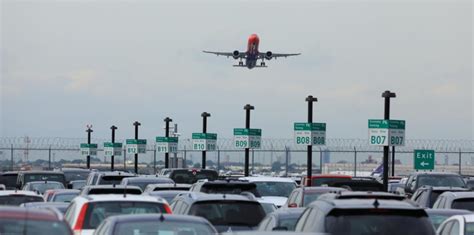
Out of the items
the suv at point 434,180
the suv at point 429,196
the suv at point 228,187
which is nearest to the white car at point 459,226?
the suv at point 228,187

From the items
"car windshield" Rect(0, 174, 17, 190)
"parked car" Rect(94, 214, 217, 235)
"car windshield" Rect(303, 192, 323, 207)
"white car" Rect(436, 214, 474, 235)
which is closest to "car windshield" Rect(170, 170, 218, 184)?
"car windshield" Rect(0, 174, 17, 190)

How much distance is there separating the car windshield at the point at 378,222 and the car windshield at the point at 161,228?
1424 mm

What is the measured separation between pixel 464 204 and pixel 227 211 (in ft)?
19.0

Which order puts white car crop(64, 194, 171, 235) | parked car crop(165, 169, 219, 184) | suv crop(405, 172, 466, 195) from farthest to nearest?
parked car crop(165, 169, 219, 184)
suv crop(405, 172, 466, 195)
white car crop(64, 194, 171, 235)

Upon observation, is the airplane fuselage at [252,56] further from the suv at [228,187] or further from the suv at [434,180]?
the suv at [228,187]

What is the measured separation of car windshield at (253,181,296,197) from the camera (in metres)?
32.0

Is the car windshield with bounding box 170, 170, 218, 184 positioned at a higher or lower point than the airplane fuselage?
lower

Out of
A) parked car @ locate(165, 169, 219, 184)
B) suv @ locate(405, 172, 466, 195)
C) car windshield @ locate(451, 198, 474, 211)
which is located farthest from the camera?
parked car @ locate(165, 169, 219, 184)

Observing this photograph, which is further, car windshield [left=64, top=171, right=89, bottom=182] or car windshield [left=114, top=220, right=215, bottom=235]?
car windshield [left=64, top=171, right=89, bottom=182]

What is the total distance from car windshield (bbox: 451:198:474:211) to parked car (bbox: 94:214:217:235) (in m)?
9.77

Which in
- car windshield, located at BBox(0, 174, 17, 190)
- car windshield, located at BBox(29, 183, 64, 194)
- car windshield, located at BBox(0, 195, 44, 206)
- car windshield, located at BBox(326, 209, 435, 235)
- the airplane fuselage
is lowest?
car windshield, located at BBox(0, 174, 17, 190)

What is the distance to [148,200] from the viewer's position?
16.7 metres

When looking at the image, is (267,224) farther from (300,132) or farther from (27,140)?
(27,140)

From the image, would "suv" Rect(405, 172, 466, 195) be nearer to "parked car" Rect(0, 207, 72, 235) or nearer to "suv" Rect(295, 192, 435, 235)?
"suv" Rect(295, 192, 435, 235)
